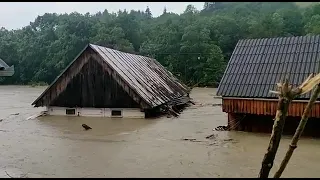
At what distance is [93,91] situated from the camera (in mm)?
20812

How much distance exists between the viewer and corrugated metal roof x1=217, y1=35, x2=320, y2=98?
14.5 m

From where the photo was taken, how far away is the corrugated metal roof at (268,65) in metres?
14.5

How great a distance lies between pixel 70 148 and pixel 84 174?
11.8 feet

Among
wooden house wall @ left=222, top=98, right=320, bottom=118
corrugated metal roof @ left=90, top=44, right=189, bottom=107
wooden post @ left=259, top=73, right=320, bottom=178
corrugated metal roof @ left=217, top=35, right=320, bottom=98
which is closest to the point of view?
wooden post @ left=259, top=73, right=320, bottom=178

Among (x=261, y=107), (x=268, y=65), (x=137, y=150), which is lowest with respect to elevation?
(x=137, y=150)

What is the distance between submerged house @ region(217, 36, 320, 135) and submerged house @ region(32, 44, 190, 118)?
17.6ft

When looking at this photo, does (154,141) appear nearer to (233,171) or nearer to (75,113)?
(233,171)

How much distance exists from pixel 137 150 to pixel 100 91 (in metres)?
Answer: 8.69

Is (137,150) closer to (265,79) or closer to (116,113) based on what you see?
(265,79)

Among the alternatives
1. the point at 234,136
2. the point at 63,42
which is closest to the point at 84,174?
the point at 234,136

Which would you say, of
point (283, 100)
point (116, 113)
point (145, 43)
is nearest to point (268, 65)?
point (116, 113)

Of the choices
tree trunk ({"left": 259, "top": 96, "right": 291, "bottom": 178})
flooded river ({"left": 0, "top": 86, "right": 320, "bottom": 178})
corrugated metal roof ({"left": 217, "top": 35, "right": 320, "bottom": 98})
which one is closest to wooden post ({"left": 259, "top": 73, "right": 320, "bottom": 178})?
tree trunk ({"left": 259, "top": 96, "right": 291, "bottom": 178})

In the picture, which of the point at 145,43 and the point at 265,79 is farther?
the point at 145,43

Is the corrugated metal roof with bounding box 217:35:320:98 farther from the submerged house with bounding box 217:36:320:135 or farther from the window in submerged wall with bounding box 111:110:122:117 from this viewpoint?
the window in submerged wall with bounding box 111:110:122:117
